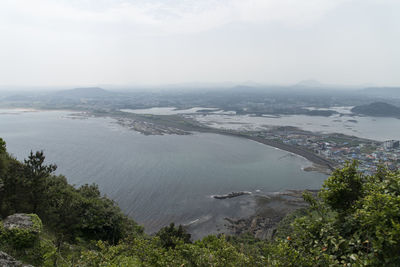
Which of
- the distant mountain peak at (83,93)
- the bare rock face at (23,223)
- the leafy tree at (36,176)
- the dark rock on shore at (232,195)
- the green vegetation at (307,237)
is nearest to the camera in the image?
the green vegetation at (307,237)

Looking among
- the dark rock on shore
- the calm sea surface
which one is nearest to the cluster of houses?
the calm sea surface

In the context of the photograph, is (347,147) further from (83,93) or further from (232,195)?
(83,93)

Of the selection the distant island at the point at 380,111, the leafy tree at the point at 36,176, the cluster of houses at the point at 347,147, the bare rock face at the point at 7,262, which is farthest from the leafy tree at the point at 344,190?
the distant island at the point at 380,111

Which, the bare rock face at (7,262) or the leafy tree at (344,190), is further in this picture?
the bare rock face at (7,262)

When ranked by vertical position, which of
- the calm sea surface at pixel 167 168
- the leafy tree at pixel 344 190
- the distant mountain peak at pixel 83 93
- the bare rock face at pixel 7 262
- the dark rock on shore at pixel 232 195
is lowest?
the dark rock on shore at pixel 232 195

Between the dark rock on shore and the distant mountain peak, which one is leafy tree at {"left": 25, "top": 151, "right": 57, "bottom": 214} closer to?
the dark rock on shore

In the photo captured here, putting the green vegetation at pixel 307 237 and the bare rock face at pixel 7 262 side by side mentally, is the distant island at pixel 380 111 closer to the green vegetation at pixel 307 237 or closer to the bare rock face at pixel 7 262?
the green vegetation at pixel 307 237

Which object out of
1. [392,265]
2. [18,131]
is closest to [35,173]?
[392,265]

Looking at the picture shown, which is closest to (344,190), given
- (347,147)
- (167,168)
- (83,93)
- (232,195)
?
(232,195)

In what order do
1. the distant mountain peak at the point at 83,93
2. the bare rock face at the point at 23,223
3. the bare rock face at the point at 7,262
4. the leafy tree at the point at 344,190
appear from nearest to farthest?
the leafy tree at the point at 344,190
the bare rock face at the point at 7,262
the bare rock face at the point at 23,223
the distant mountain peak at the point at 83,93
